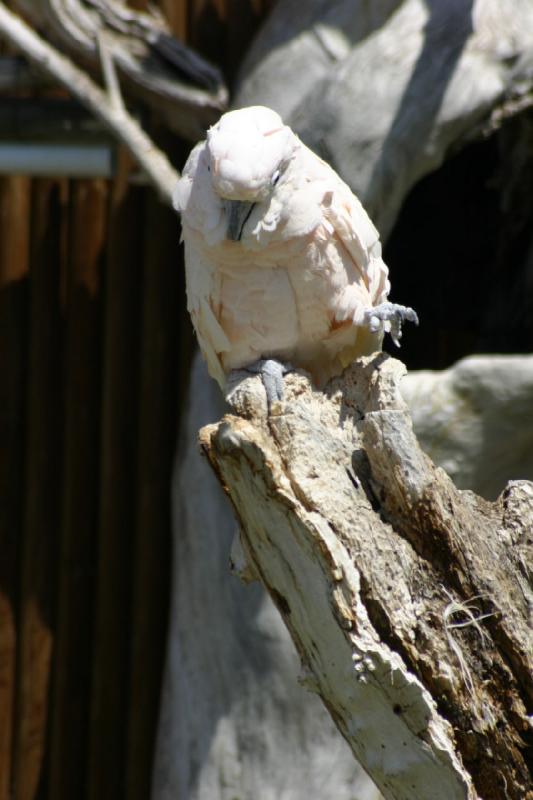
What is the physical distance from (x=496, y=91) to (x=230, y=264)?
223 centimetres

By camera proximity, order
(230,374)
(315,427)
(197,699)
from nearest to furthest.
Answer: (315,427)
(230,374)
(197,699)

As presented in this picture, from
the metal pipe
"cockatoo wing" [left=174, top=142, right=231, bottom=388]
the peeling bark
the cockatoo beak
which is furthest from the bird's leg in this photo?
the peeling bark

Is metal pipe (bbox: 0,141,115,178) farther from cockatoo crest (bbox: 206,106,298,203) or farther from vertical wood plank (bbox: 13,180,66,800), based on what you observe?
cockatoo crest (bbox: 206,106,298,203)

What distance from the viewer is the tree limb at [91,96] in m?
5.05

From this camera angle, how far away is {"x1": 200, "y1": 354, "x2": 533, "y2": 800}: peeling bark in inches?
106

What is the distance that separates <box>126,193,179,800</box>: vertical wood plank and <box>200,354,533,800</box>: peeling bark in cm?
275

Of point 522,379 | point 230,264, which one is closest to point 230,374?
point 230,264

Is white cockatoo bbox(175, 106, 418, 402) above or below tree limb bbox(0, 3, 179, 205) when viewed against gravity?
below

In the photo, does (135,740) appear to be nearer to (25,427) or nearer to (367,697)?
(25,427)

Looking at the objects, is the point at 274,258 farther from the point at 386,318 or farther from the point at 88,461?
the point at 88,461

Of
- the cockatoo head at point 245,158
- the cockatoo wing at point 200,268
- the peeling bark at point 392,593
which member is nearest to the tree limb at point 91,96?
the cockatoo wing at point 200,268

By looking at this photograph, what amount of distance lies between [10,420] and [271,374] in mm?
2938

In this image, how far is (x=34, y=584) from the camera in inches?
224

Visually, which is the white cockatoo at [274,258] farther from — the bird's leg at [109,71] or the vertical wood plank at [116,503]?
the vertical wood plank at [116,503]
